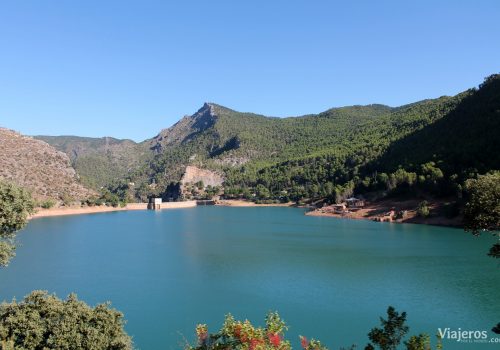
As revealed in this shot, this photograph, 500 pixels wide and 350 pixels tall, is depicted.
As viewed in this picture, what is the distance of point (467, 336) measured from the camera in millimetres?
31094

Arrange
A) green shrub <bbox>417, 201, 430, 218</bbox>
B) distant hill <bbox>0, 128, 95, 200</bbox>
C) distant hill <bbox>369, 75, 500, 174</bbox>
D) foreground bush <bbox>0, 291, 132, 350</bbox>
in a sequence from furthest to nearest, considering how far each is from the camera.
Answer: distant hill <bbox>0, 128, 95, 200</bbox> < distant hill <bbox>369, 75, 500, 174</bbox> < green shrub <bbox>417, 201, 430, 218</bbox> < foreground bush <bbox>0, 291, 132, 350</bbox>

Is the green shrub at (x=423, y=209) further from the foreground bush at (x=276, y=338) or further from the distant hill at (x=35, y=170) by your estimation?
the distant hill at (x=35, y=170)

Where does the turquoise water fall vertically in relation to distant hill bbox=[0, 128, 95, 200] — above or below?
below

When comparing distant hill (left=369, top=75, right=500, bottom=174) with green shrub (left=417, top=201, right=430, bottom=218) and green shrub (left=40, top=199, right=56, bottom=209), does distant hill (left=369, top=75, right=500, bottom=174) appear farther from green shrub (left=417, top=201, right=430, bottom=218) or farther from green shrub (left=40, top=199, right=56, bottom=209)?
green shrub (left=40, top=199, right=56, bottom=209)

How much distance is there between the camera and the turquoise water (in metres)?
35.4

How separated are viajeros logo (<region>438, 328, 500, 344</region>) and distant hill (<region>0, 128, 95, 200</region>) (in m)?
155

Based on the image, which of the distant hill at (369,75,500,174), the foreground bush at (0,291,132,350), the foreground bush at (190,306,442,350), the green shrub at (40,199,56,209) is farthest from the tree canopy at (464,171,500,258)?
the green shrub at (40,199,56,209)

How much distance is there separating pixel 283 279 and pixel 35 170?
15595 centimetres

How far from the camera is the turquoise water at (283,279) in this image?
35406mm

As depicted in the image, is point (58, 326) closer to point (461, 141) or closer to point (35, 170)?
point (461, 141)

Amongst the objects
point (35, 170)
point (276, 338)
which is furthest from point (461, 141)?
point (35, 170)

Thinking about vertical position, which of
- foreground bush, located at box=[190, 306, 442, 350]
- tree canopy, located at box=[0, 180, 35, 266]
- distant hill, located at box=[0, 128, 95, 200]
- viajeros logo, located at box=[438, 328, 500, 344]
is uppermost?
distant hill, located at box=[0, 128, 95, 200]

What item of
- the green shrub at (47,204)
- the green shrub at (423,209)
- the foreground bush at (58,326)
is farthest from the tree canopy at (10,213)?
the green shrub at (47,204)

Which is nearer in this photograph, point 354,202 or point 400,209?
point 400,209
